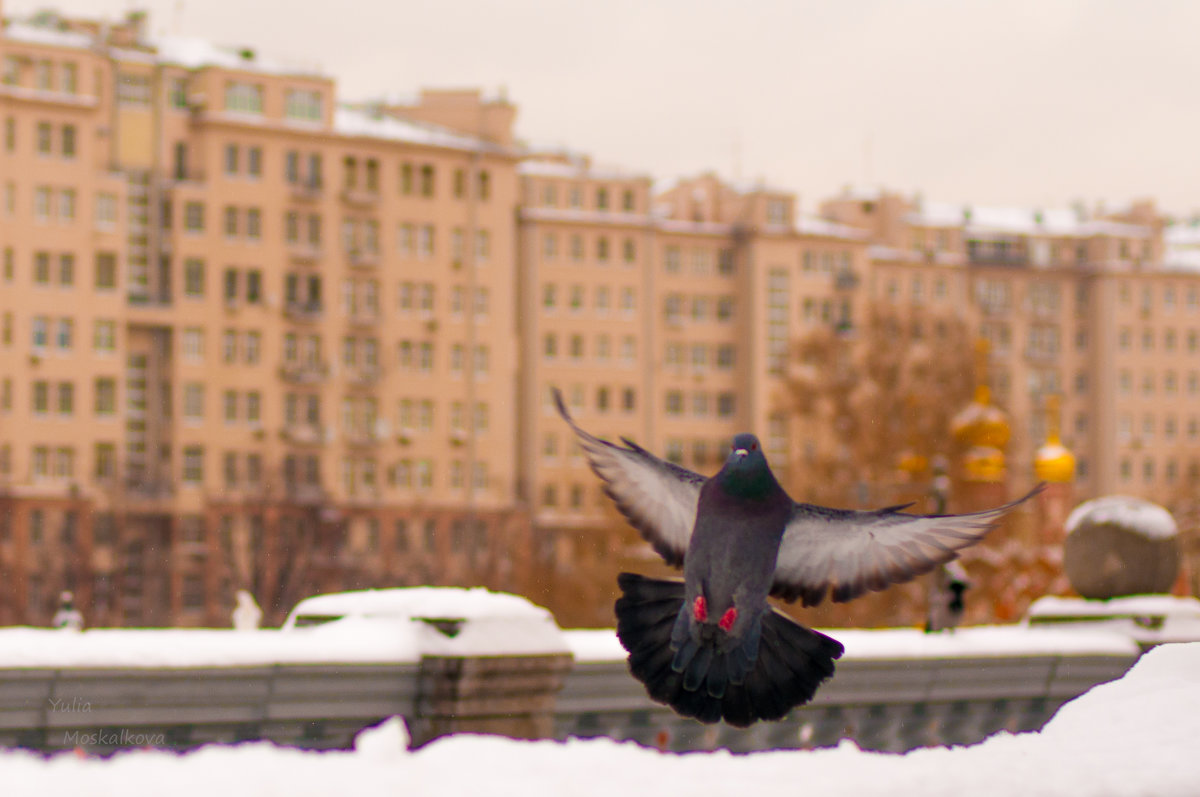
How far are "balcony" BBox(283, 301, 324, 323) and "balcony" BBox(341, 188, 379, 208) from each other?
507 cm

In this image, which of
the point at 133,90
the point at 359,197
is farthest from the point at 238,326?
the point at 133,90

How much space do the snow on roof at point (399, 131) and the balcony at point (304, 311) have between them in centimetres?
829

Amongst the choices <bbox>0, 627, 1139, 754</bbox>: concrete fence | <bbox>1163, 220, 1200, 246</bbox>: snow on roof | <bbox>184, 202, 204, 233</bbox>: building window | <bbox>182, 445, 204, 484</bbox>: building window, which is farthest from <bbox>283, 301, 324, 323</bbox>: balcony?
<bbox>0, 627, 1139, 754</bbox>: concrete fence

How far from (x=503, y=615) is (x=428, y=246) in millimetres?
80235

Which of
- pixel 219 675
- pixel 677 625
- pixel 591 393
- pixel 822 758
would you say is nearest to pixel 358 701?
pixel 219 675

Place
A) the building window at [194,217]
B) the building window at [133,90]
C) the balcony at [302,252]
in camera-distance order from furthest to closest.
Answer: the balcony at [302,252]
the building window at [194,217]
the building window at [133,90]

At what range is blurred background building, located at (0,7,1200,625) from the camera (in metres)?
70.9

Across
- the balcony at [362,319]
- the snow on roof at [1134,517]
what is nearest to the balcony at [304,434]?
the balcony at [362,319]

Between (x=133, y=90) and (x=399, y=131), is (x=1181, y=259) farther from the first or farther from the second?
(x=133, y=90)

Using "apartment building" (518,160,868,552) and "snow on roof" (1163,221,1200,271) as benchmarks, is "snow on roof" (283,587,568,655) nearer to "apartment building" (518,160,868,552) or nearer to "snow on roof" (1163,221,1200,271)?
"apartment building" (518,160,868,552)

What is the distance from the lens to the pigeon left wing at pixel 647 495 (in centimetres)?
522

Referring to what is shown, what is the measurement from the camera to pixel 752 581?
480cm

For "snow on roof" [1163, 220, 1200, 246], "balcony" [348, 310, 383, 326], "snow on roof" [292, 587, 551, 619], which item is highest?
"snow on roof" [1163, 220, 1200, 246]

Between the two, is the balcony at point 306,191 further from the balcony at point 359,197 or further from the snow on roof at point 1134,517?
the snow on roof at point 1134,517
